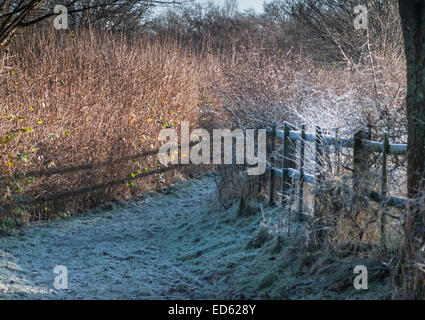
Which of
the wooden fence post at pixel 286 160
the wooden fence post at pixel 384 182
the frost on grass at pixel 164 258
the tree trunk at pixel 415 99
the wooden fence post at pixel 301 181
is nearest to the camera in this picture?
the tree trunk at pixel 415 99

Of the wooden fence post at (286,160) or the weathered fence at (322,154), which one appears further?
the wooden fence post at (286,160)

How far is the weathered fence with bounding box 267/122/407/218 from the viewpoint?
4680mm

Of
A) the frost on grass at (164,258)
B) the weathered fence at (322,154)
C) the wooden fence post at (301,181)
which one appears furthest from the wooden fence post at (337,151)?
the frost on grass at (164,258)

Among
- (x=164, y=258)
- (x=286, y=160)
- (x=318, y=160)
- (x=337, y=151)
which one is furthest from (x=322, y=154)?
(x=164, y=258)

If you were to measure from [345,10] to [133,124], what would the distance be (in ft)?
26.0

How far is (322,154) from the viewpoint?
5867mm

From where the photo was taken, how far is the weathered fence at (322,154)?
15.4 feet

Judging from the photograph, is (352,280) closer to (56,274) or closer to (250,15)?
(56,274)

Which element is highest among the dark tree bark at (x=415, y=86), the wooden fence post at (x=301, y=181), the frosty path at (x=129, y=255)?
the dark tree bark at (x=415, y=86)

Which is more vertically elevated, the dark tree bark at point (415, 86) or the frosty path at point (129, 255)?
the dark tree bark at point (415, 86)

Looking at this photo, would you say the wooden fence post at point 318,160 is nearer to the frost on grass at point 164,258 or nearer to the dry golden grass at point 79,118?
the frost on grass at point 164,258

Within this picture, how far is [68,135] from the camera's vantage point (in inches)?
326

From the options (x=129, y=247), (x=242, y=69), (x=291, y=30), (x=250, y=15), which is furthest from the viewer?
(x=250, y=15)
